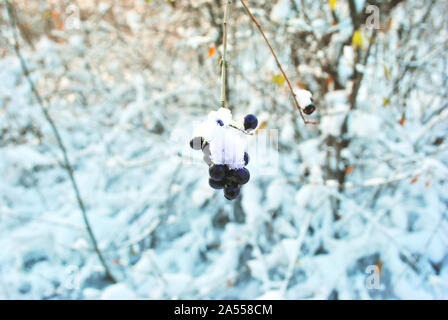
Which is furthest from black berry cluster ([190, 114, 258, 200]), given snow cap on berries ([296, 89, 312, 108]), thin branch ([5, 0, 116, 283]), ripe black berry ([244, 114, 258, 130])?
thin branch ([5, 0, 116, 283])

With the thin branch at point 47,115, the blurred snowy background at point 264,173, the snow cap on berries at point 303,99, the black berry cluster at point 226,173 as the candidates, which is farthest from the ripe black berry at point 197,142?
the thin branch at point 47,115

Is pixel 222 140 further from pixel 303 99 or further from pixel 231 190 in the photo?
pixel 303 99

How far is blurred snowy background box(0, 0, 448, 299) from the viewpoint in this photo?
201 centimetres

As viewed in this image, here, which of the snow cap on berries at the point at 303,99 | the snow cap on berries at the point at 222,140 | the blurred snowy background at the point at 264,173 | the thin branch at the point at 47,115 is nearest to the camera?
the snow cap on berries at the point at 222,140

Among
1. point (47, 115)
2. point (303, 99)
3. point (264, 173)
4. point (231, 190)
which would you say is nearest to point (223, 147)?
point (231, 190)

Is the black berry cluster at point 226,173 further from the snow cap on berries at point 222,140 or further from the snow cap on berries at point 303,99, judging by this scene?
the snow cap on berries at point 303,99

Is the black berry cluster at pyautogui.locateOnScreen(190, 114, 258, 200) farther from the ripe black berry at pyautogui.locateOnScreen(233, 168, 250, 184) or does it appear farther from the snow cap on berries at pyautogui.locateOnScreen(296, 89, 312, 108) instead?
the snow cap on berries at pyautogui.locateOnScreen(296, 89, 312, 108)

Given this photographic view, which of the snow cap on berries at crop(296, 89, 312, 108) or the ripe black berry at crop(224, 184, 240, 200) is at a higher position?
the snow cap on berries at crop(296, 89, 312, 108)

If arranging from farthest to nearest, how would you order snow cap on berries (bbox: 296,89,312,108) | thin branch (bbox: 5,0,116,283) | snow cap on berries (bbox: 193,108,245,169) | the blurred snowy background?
the blurred snowy background < thin branch (bbox: 5,0,116,283) < snow cap on berries (bbox: 296,89,312,108) < snow cap on berries (bbox: 193,108,245,169)

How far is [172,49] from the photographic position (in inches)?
133

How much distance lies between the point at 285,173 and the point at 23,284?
2.61 m

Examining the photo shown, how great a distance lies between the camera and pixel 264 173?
97.5 inches

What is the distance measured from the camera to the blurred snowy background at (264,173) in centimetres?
201

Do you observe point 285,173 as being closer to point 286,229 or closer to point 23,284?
point 286,229
